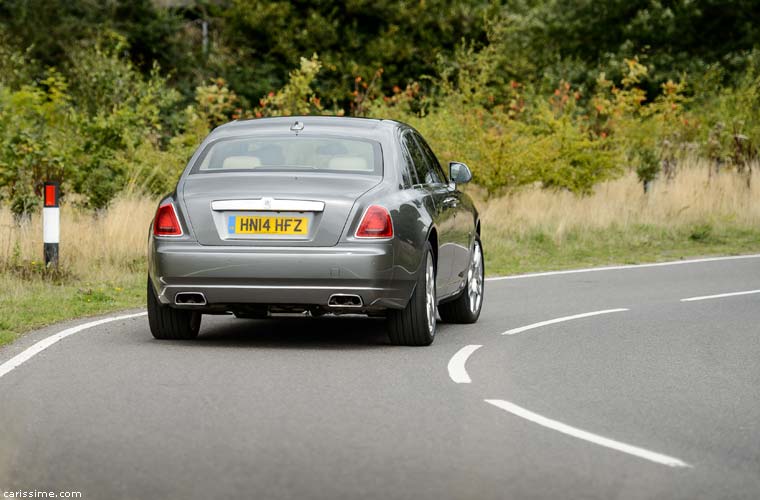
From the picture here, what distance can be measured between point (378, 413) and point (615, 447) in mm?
1404

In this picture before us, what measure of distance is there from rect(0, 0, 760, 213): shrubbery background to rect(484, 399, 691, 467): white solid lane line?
11.1 m

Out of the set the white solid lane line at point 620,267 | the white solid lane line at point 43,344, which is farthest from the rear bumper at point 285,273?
the white solid lane line at point 620,267

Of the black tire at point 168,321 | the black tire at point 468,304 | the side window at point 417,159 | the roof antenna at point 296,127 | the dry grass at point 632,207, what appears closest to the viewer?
the black tire at point 168,321

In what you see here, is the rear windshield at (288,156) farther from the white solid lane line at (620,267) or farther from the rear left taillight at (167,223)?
the white solid lane line at (620,267)

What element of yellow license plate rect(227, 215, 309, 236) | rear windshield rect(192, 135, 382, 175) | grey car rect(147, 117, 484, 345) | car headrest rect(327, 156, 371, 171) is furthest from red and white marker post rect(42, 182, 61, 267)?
yellow license plate rect(227, 215, 309, 236)

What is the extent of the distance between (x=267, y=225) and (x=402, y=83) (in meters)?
40.6

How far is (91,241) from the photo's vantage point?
1650 cm

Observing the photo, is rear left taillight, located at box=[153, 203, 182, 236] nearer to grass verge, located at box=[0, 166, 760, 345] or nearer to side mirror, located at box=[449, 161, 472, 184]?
grass verge, located at box=[0, 166, 760, 345]

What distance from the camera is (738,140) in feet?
88.0

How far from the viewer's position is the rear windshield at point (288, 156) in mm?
10352

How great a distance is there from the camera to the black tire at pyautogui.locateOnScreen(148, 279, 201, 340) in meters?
10.3

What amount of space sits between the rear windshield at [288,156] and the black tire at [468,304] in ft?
6.43

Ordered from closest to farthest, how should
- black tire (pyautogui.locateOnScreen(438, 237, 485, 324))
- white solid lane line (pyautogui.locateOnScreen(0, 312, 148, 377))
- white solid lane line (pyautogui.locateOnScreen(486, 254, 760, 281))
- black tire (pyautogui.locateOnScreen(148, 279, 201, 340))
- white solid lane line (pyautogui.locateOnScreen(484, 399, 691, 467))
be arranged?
white solid lane line (pyautogui.locateOnScreen(484, 399, 691, 467)) < white solid lane line (pyautogui.locateOnScreen(0, 312, 148, 377)) < black tire (pyautogui.locateOnScreen(148, 279, 201, 340)) < black tire (pyautogui.locateOnScreen(438, 237, 485, 324)) < white solid lane line (pyautogui.locateOnScreen(486, 254, 760, 281))

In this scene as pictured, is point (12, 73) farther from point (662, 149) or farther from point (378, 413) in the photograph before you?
point (378, 413)
